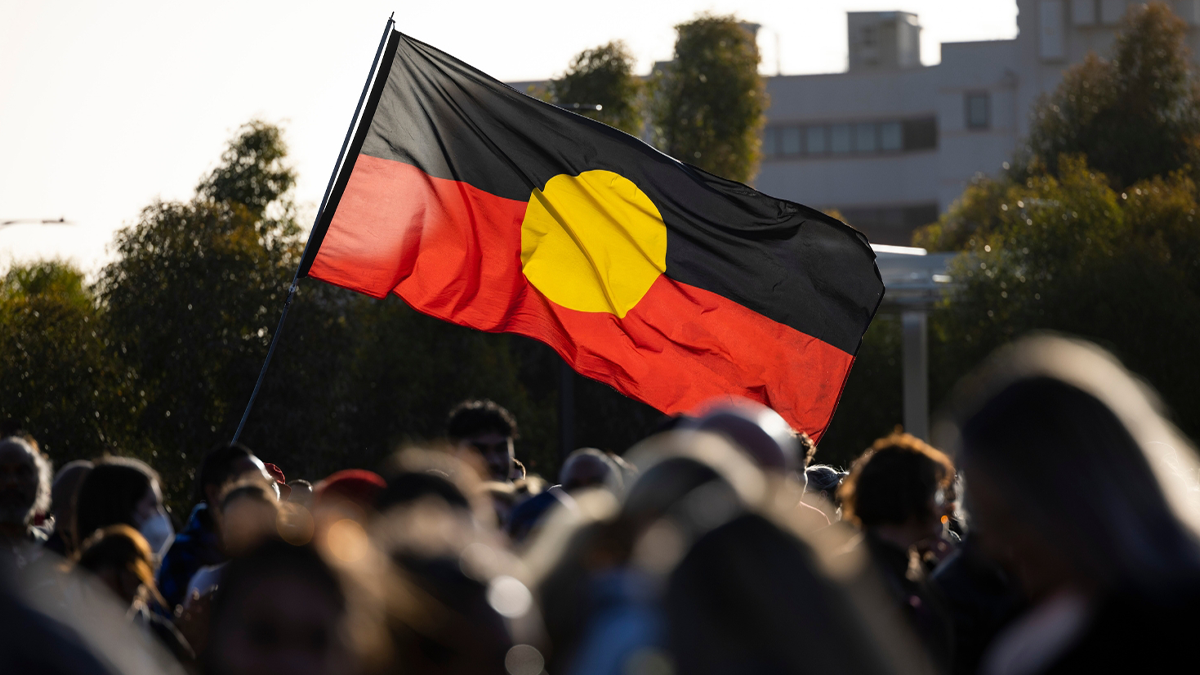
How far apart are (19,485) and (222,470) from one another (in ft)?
3.18

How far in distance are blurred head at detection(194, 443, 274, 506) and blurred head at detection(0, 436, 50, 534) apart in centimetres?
76

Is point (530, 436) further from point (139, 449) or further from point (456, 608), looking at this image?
point (456, 608)

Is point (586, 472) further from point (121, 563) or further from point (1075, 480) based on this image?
point (1075, 480)

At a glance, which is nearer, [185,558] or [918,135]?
[185,558]

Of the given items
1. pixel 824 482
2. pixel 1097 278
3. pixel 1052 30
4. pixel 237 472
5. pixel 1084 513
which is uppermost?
pixel 1052 30

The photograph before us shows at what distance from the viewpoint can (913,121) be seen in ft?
244

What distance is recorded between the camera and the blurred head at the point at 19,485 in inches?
229

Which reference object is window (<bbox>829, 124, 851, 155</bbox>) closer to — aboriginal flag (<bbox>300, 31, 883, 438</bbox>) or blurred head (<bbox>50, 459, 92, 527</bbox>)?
aboriginal flag (<bbox>300, 31, 883, 438</bbox>)

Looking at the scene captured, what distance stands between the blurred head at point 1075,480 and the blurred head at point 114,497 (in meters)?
3.65

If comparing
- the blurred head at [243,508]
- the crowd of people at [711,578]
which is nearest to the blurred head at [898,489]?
the crowd of people at [711,578]

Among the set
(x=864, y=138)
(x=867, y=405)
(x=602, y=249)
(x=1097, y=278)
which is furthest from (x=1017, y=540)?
(x=864, y=138)

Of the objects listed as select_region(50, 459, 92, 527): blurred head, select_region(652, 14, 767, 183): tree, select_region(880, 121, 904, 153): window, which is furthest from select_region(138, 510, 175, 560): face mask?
select_region(880, 121, 904, 153): window

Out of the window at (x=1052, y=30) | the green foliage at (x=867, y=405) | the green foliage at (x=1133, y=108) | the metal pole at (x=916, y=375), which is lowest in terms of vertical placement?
the green foliage at (x=867, y=405)

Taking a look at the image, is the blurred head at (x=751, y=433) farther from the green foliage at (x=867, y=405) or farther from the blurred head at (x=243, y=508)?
the green foliage at (x=867, y=405)
